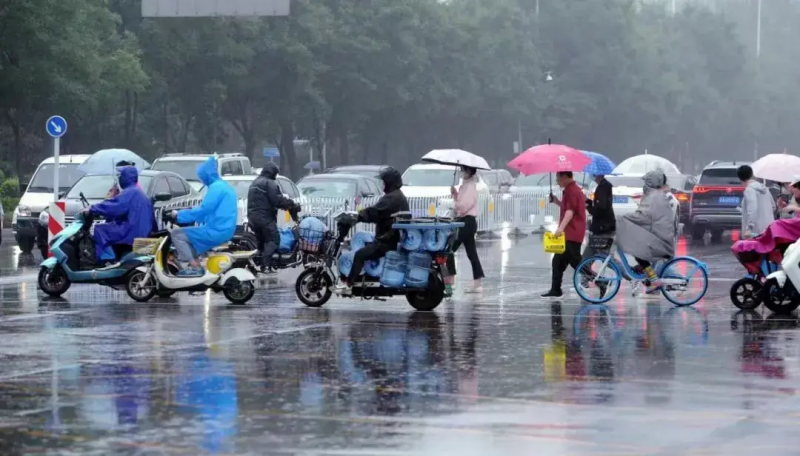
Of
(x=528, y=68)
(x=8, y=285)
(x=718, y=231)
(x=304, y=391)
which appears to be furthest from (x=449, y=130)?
(x=304, y=391)

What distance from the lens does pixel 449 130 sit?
81.4m

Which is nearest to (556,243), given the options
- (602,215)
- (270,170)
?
(602,215)

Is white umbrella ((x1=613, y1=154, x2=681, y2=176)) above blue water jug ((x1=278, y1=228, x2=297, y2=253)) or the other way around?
above

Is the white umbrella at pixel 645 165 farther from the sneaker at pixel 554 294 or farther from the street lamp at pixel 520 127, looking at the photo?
the street lamp at pixel 520 127

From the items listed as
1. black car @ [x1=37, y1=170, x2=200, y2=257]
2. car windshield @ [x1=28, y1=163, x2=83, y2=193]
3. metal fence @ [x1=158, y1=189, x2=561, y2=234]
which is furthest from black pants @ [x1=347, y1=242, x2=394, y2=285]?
car windshield @ [x1=28, y1=163, x2=83, y2=193]

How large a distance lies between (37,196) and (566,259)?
15.0 metres

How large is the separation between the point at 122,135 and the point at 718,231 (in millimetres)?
28575

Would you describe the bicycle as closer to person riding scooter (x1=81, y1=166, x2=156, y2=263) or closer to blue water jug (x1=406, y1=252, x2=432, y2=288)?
blue water jug (x1=406, y1=252, x2=432, y2=288)

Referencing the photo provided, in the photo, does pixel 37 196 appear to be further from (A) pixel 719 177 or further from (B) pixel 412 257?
(A) pixel 719 177

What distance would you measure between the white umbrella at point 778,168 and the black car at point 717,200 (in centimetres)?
1471

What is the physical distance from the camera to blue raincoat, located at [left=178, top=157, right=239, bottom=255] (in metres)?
17.8

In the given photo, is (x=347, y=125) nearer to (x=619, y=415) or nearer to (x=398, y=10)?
(x=398, y=10)

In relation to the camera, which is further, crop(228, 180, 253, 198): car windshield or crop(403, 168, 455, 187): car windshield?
crop(403, 168, 455, 187): car windshield

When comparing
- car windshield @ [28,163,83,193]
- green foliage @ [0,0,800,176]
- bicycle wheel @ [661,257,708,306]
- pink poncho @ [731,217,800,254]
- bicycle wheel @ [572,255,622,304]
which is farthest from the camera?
green foliage @ [0,0,800,176]
